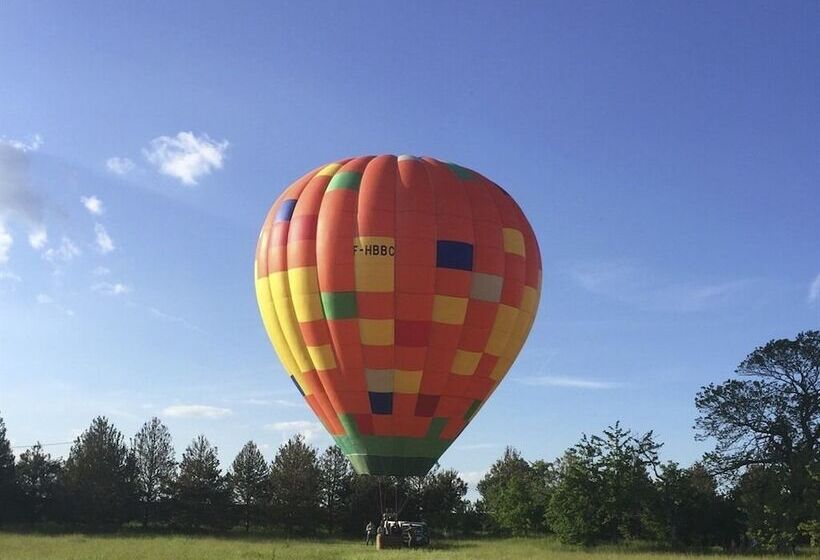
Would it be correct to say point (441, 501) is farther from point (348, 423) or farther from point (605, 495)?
point (348, 423)

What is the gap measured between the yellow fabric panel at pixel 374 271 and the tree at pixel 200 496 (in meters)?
38.7

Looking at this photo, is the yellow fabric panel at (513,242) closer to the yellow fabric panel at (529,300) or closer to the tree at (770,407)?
the yellow fabric panel at (529,300)

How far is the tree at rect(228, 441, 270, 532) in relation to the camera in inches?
2312

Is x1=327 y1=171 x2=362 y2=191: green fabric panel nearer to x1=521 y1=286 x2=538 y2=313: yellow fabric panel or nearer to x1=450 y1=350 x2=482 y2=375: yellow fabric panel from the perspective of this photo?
x1=450 y1=350 x2=482 y2=375: yellow fabric panel

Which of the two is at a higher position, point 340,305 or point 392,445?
point 340,305

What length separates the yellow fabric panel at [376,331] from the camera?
82.5 feet

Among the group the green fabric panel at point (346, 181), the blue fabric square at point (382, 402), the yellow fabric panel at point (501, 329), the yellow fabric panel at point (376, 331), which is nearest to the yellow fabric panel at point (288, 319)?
the yellow fabric panel at point (376, 331)

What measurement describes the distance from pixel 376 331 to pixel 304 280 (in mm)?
3099

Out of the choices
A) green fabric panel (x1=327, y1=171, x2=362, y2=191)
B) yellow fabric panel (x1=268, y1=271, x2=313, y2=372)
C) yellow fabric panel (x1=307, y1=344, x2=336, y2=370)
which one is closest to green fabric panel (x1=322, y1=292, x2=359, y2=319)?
yellow fabric panel (x1=307, y1=344, x2=336, y2=370)

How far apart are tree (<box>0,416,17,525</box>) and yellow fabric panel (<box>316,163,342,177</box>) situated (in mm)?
Answer: 45377

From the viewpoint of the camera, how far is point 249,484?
61000 mm

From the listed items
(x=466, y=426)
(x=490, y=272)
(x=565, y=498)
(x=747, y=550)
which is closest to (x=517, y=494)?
(x=565, y=498)

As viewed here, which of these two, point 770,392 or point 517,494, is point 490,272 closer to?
point 770,392

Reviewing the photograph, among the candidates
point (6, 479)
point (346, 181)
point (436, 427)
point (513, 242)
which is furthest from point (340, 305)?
point (6, 479)
